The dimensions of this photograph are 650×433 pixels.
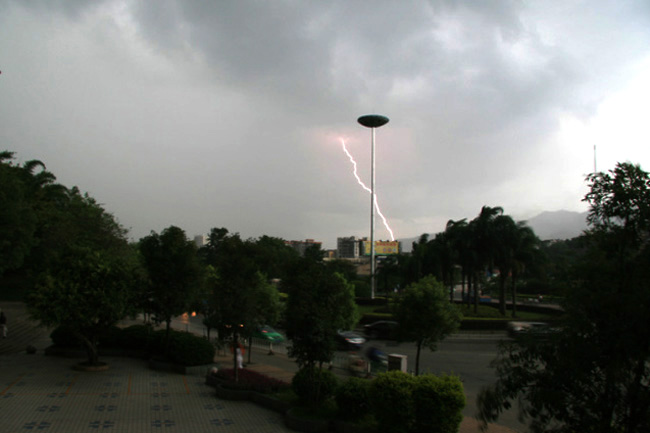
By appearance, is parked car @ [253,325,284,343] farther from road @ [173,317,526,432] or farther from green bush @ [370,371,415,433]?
green bush @ [370,371,415,433]

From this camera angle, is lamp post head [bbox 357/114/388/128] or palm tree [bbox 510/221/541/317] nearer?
palm tree [bbox 510/221/541/317]

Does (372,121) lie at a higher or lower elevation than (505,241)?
higher

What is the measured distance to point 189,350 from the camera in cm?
2028

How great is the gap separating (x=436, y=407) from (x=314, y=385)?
4.22 metres

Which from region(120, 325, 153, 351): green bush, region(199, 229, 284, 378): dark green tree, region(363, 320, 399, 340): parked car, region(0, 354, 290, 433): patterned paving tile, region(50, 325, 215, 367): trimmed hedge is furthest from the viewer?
region(363, 320, 399, 340): parked car

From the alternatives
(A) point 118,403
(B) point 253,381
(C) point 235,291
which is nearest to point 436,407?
(B) point 253,381

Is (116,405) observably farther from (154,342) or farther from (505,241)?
(505,241)

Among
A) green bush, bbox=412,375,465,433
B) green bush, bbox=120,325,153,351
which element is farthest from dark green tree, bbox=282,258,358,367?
green bush, bbox=120,325,153,351

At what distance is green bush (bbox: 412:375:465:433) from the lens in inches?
440

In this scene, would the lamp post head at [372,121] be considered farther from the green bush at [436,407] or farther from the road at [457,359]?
the green bush at [436,407]

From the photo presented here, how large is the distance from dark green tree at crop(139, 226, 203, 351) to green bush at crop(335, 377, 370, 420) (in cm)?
1045

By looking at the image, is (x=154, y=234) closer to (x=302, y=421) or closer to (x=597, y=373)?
(x=302, y=421)

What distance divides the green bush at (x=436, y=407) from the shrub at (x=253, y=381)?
20.5 ft

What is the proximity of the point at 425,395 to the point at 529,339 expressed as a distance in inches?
243
